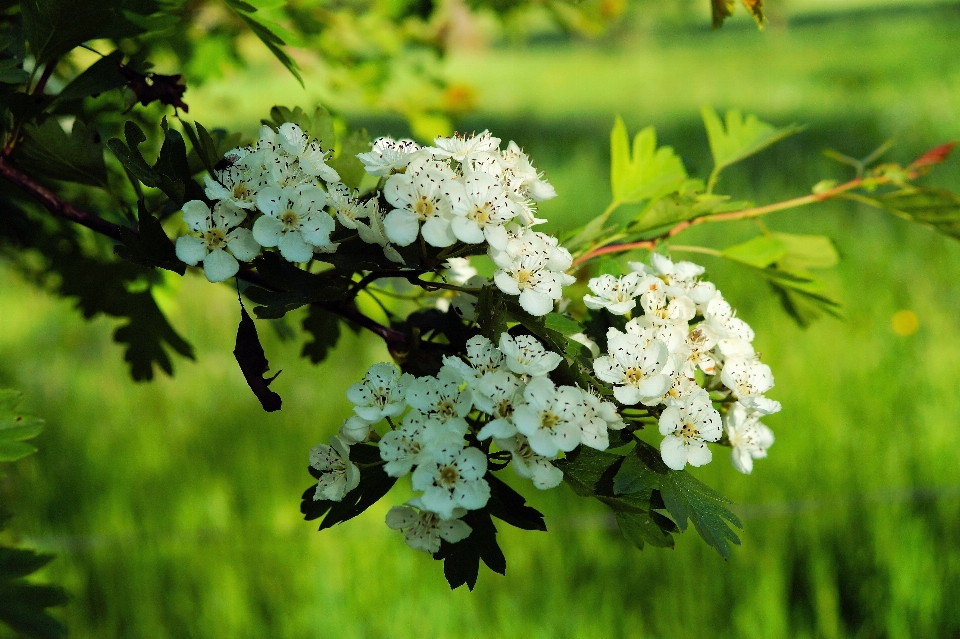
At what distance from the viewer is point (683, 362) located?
31.0 inches

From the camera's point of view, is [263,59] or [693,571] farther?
[263,59]

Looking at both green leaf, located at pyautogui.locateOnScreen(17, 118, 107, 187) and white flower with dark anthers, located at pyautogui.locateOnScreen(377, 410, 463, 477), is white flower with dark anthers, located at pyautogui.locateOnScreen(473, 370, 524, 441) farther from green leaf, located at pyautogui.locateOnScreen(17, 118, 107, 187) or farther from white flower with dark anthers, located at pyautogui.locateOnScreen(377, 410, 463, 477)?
green leaf, located at pyautogui.locateOnScreen(17, 118, 107, 187)

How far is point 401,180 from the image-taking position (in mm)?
737

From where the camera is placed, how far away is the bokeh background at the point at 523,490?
188cm

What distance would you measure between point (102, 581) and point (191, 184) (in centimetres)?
156

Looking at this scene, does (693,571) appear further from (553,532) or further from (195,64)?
(195,64)

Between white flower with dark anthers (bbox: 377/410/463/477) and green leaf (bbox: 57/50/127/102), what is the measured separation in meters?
0.55

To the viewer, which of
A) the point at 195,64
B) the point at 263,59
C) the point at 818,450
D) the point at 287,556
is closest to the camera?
the point at 195,64

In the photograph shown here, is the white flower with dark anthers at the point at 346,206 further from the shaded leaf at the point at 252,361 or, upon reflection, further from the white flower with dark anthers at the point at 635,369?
the white flower with dark anthers at the point at 635,369

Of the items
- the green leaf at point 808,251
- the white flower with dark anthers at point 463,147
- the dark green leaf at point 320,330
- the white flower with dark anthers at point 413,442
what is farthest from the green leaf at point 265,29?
the green leaf at point 808,251

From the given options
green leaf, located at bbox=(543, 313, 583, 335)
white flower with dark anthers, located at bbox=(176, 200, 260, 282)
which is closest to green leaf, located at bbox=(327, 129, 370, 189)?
white flower with dark anthers, located at bbox=(176, 200, 260, 282)

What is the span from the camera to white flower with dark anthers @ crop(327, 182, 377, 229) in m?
0.78

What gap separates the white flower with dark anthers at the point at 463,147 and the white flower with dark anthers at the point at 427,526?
0.32m

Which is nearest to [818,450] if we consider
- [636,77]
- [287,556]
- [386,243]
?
[287,556]
